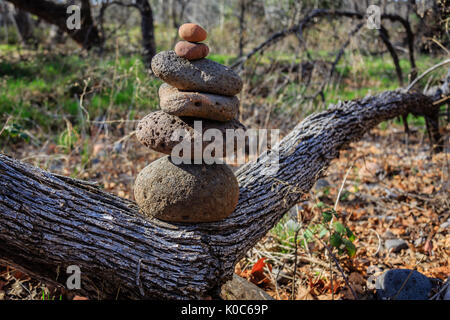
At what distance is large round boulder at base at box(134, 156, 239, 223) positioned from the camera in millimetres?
2014

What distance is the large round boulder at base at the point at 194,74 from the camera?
6.50 feet

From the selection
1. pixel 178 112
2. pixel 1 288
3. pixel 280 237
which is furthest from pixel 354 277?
pixel 1 288

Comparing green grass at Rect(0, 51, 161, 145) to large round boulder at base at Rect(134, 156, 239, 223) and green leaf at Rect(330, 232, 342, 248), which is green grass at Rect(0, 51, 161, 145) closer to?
large round boulder at base at Rect(134, 156, 239, 223)

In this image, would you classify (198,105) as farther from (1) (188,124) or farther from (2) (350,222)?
(2) (350,222)

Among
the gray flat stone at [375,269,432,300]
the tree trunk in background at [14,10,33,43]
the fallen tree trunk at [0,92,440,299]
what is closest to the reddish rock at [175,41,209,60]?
the fallen tree trunk at [0,92,440,299]

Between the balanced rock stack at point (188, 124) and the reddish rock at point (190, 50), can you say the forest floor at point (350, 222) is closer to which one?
the balanced rock stack at point (188, 124)

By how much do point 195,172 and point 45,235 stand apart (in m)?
0.82

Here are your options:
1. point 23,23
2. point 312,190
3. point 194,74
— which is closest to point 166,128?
point 194,74

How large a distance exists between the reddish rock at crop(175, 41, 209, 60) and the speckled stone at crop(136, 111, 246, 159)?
0.35 metres

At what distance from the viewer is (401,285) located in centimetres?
221

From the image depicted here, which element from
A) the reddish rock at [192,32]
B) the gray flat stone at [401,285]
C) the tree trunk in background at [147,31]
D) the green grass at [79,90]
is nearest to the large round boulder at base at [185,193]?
the reddish rock at [192,32]

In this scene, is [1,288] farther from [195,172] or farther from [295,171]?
[295,171]

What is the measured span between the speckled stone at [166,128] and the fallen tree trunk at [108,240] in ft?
1.38

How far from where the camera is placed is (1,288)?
7.41 ft
